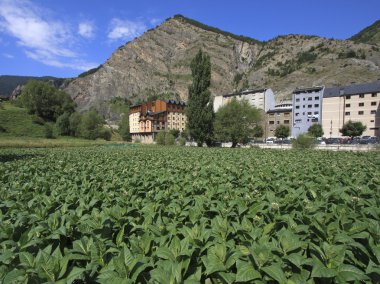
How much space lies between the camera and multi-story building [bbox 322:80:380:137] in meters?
83.1

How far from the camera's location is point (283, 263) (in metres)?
2.32

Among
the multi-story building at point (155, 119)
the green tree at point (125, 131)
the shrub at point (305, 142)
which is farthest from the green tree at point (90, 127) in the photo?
the shrub at point (305, 142)

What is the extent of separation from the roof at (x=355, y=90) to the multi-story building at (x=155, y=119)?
2571 inches

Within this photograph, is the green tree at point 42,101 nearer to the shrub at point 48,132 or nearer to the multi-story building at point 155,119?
the shrub at point 48,132

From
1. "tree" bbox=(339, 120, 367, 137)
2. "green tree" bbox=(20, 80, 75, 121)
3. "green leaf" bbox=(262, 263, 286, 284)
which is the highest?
"green tree" bbox=(20, 80, 75, 121)

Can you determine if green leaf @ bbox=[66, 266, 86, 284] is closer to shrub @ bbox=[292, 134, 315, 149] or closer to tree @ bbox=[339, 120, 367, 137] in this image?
shrub @ bbox=[292, 134, 315, 149]

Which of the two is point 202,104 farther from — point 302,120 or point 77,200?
point 302,120

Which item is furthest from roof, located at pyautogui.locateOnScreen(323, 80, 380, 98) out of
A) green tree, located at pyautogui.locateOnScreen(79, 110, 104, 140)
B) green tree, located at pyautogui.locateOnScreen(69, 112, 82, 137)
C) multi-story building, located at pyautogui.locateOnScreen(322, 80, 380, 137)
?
green tree, located at pyautogui.locateOnScreen(69, 112, 82, 137)

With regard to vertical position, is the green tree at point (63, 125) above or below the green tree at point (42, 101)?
below

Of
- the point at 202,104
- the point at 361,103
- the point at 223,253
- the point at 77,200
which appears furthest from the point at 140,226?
the point at 361,103

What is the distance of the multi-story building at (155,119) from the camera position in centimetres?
11862

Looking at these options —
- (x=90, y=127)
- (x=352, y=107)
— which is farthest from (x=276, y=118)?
(x=90, y=127)

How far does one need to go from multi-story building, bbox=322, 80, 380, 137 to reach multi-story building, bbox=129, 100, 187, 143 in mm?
63675

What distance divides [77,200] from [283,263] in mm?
4082
